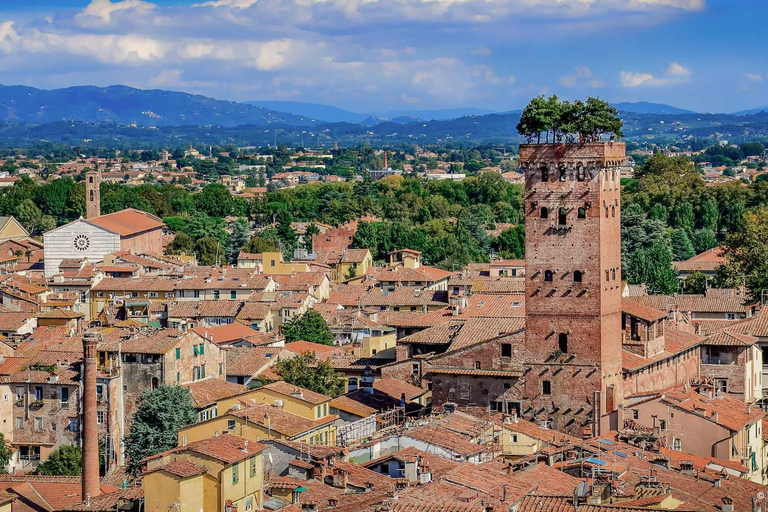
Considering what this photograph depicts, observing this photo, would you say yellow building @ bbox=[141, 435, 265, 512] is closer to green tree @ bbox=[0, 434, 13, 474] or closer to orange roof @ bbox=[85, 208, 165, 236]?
green tree @ bbox=[0, 434, 13, 474]

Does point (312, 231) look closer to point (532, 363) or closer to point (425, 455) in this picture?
point (532, 363)

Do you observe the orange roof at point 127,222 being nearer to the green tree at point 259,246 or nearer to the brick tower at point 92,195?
the green tree at point 259,246

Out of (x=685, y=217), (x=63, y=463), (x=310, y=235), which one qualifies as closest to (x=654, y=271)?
(x=685, y=217)

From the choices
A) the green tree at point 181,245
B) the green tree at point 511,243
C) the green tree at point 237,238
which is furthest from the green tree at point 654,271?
the green tree at point 237,238

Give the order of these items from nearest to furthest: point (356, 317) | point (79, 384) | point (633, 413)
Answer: point (633, 413), point (79, 384), point (356, 317)

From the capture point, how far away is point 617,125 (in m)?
46.2

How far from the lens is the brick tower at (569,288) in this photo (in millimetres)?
44844

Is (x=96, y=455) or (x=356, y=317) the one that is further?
(x=356, y=317)

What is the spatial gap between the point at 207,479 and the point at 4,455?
17.0 metres

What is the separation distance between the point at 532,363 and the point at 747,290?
96.5 feet

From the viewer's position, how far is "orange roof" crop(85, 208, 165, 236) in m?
92.8

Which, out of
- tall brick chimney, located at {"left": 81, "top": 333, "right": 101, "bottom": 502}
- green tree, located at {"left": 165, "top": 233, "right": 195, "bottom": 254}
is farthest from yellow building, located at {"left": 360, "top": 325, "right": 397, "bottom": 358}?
green tree, located at {"left": 165, "top": 233, "right": 195, "bottom": 254}

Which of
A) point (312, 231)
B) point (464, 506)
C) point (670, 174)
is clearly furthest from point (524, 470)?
point (670, 174)

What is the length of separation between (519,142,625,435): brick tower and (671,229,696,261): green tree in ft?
179
